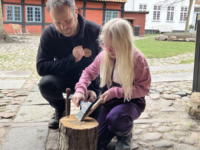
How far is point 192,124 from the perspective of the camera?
246 cm

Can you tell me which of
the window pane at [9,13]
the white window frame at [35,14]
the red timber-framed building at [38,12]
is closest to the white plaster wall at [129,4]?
the red timber-framed building at [38,12]

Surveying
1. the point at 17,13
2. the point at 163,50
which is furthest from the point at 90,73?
the point at 17,13

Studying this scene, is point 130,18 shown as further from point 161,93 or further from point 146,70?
point 146,70

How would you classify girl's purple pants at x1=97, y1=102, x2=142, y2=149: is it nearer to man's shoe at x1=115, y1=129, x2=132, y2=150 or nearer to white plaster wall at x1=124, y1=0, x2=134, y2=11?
man's shoe at x1=115, y1=129, x2=132, y2=150

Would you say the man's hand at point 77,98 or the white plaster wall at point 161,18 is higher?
the white plaster wall at point 161,18

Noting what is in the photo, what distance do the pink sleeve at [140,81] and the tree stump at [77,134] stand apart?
33 centimetres

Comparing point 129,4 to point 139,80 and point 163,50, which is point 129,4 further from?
point 139,80

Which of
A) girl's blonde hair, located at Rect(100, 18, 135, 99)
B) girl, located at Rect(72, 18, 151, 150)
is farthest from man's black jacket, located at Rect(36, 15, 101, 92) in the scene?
girl's blonde hair, located at Rect(100, 18, 135, 99)

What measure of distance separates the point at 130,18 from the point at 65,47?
2054cm

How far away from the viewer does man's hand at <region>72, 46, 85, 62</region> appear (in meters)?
2.16

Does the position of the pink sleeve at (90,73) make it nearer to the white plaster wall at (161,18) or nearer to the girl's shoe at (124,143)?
the girl's shoe at (124,143)

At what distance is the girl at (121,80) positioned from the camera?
166cm

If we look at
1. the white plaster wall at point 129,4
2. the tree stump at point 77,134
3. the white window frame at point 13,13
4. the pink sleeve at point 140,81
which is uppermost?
the white plaster wall at point 129,4

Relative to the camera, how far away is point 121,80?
70.0 inches
